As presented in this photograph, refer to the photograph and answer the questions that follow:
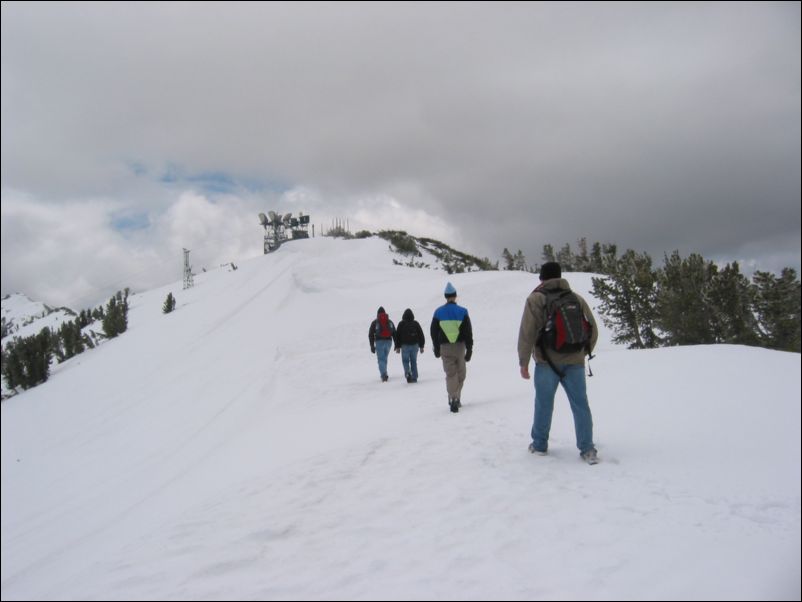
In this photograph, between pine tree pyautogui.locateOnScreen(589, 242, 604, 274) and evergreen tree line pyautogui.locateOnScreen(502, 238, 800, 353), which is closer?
evergreen tree line pyautogui.locateOnScreen(502, 238, 800, 353)

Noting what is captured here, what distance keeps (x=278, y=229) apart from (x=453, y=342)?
59.5 m

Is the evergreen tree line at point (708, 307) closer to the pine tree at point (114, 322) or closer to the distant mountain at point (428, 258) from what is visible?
the distant mountain at point (428, 258)

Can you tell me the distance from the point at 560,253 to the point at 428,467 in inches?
3058

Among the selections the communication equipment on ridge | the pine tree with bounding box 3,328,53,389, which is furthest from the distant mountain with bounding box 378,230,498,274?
the pine tree with bounding box 3,328,53,389

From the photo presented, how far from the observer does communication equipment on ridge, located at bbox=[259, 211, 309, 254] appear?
2478 inches

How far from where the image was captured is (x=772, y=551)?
293 cm

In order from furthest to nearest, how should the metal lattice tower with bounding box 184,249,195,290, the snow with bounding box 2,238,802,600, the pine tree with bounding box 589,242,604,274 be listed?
the pine tree with bounding box 589,242,604,274
the metal lattice tower with bounding box 184,249,195,290
the snow with bounding box 2,238,802,600

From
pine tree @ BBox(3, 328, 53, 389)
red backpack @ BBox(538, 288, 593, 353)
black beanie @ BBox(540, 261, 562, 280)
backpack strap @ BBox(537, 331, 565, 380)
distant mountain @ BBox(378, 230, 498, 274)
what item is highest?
distant mountain @ BBox(378, 230, 498, 274)

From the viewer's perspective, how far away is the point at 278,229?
209 ft

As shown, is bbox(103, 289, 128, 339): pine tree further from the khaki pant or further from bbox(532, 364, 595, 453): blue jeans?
bbox(532, 364, 595, 453): blue jeans

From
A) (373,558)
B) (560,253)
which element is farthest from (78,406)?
(560,253)

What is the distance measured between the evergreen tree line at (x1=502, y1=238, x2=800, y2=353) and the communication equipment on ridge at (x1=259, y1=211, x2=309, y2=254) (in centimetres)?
5075

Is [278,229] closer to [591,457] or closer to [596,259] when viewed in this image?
[596,259]

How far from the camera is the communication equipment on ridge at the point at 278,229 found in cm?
6294
